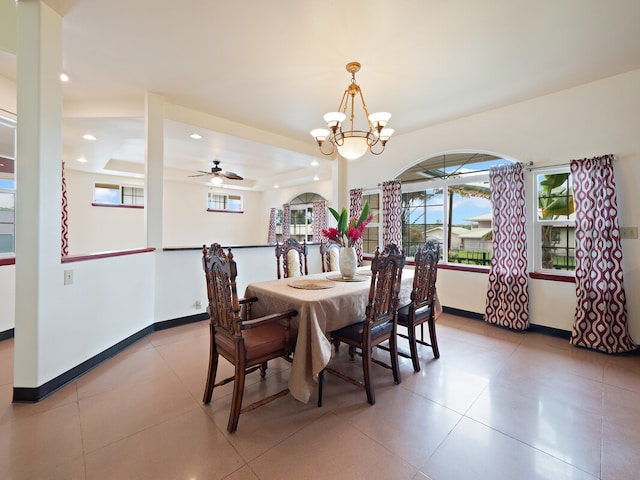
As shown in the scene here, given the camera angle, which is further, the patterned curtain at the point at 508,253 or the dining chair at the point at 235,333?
the patterned curtain at the point at 508,253

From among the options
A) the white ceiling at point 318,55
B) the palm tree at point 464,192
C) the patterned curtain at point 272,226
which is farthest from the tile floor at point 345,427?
the patterned curtain at point 272,226

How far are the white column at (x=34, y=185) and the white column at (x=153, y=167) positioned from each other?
1.17 meters

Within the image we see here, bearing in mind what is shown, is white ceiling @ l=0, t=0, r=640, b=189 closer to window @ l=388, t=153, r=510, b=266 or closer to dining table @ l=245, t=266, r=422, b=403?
window @ l=388, t=153, r=510, b=266

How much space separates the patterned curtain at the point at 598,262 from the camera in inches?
109

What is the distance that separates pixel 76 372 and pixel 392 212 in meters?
4.28

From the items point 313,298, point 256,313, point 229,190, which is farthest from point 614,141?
point 229,190

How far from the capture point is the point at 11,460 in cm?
144

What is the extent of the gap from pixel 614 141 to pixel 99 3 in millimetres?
4761

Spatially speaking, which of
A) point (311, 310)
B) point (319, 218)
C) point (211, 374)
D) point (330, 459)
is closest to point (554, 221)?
point (311, 310)

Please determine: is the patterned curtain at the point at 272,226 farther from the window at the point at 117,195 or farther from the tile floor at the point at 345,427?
the tile floor at the point at 345,427

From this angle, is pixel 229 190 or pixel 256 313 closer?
pixel 256 313

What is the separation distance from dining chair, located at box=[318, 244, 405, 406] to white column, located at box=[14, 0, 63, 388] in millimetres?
2080

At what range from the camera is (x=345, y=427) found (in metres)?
1.72

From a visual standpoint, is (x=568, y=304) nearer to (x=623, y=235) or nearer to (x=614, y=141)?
(x=623, y=235)
